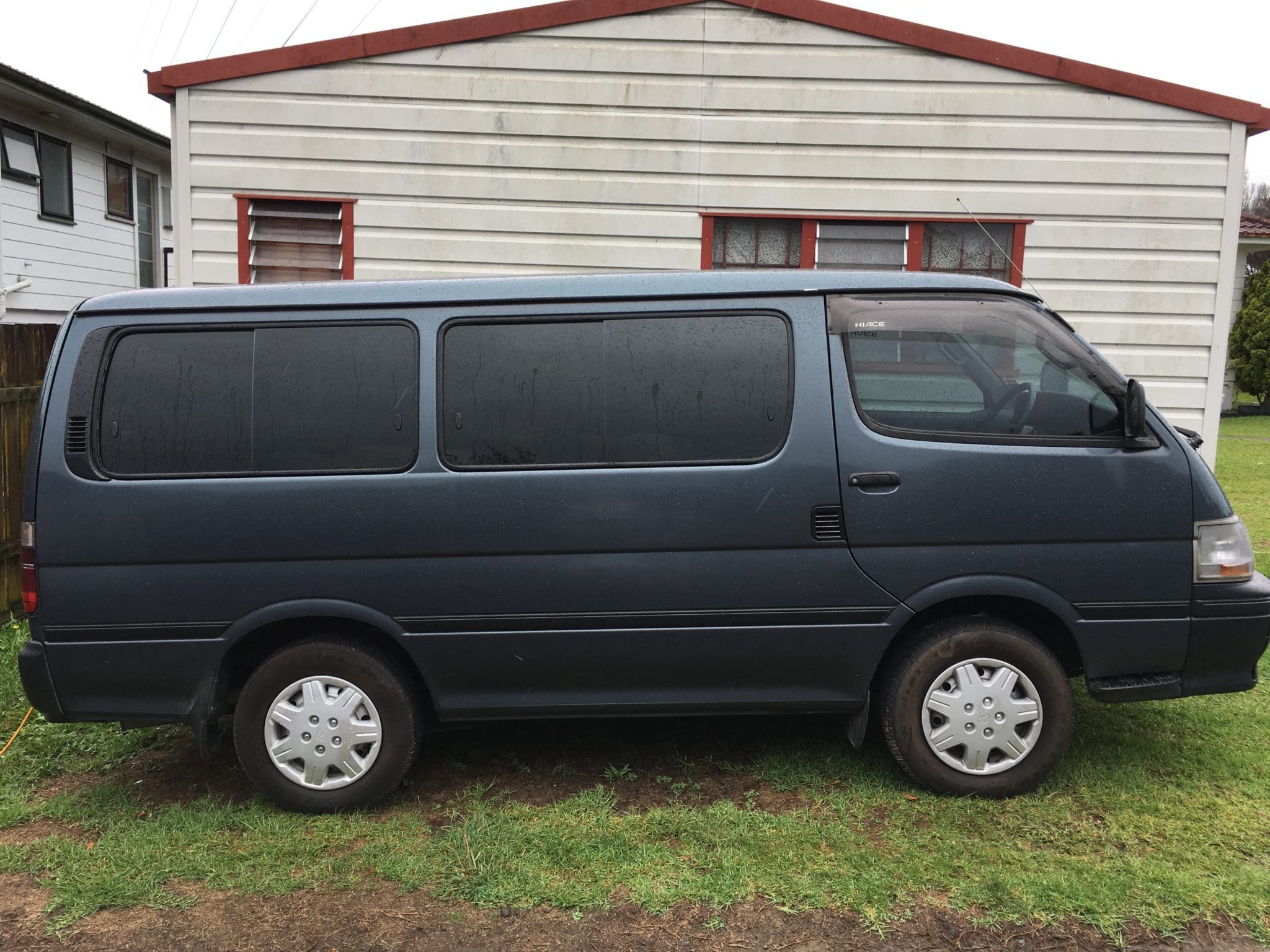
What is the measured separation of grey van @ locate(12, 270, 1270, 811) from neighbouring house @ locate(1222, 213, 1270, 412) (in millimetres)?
14898

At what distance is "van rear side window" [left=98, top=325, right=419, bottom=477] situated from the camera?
148 inches

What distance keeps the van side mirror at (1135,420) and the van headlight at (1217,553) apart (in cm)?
36

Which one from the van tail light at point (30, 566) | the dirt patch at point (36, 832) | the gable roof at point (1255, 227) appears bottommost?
the dirt patch at point (36, 832)

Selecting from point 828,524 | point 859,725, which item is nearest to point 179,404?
point 828,524

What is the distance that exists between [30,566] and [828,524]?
2927mm

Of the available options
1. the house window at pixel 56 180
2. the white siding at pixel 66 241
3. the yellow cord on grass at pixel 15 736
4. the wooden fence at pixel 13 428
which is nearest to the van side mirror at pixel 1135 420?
the yellow cord on grass at pixel 15 736

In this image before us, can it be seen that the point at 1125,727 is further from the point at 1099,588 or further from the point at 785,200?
the point at 785,200

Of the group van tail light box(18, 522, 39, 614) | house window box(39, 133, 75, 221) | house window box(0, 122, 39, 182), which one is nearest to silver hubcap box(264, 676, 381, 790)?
van tail light box(18, 522, 39, 614)

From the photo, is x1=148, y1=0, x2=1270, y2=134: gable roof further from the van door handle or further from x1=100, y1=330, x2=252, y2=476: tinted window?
the van door handle

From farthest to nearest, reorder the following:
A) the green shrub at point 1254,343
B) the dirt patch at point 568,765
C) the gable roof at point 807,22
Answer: the green shrub at point 1254,343, the gable roof at point 807,22, the dirt patch at point 568,765

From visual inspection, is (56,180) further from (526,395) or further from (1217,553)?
(1217,553)

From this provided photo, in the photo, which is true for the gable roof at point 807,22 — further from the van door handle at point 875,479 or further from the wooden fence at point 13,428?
the van door handle at point 875,479

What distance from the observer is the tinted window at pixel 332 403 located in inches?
148

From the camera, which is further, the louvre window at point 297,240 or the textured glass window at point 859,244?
the textured glass window at point 859,244
